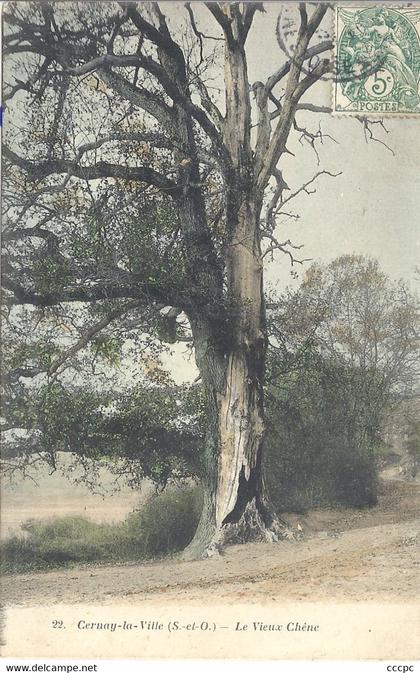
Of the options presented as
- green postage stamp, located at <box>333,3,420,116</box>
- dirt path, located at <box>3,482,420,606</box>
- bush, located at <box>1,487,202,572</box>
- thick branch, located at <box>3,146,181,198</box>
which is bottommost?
dirt path, located at <box>3,482,420,606</box>

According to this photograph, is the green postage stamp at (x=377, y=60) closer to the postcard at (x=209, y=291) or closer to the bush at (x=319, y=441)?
Answer: the postcard at (x=209, y=291)

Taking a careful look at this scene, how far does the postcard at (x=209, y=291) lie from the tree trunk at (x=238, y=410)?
2cm

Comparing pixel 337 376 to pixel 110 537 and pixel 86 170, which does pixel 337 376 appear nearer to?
pixel 110 537

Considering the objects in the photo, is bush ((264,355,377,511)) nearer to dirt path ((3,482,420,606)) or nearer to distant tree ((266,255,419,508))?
distant tree ((266,255,419,508))

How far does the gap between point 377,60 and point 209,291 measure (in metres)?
2.44

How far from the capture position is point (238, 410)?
691 cm

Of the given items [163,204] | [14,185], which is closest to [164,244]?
[163,204]

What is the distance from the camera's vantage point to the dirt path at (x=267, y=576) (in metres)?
6.45

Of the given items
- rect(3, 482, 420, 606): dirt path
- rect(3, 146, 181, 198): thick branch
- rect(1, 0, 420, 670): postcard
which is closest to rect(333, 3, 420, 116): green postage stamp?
rect(1, 0, 420, 670): postcard

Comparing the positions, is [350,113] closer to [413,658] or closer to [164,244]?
[164,244]

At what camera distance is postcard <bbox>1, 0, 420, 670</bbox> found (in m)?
6.70

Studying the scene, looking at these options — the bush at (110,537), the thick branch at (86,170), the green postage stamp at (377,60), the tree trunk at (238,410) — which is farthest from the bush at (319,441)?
the green postage stamp at (377,60)

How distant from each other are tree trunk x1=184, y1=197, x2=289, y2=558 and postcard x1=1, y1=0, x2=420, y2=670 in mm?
17

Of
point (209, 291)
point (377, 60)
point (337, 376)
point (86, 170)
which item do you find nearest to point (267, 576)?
point (337, 376)
